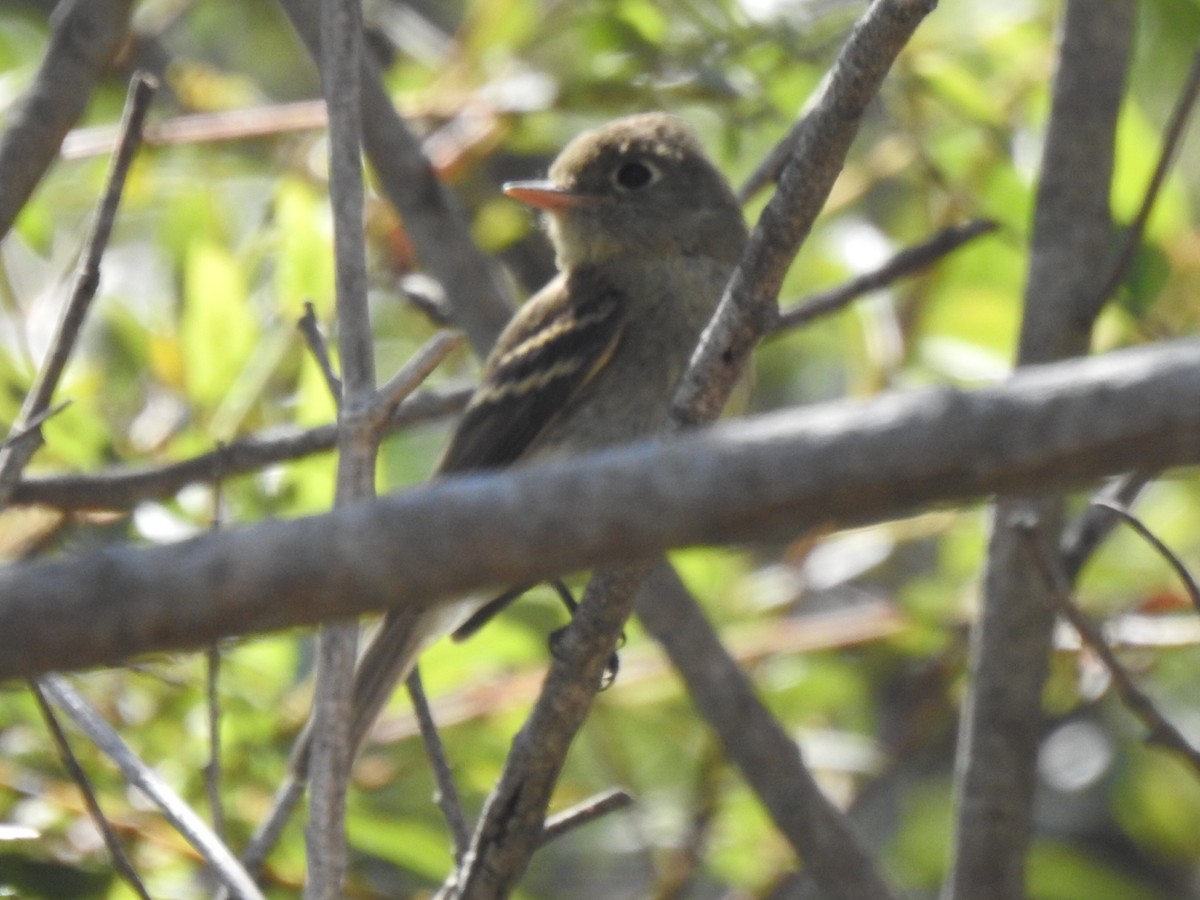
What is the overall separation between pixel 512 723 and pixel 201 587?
270 centimetres

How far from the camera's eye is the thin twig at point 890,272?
11.5 ft

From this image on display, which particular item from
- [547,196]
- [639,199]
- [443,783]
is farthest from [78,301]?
[639,199]

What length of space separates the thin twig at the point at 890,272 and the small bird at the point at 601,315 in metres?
0.35

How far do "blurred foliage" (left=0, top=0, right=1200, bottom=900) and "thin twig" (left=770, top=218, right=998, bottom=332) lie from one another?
0.34 metres

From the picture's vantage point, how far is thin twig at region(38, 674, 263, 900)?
1.98m

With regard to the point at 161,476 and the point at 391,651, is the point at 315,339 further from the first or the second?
the point at 391,651

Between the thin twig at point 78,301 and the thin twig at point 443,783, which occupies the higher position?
the thin twig at point 78,301

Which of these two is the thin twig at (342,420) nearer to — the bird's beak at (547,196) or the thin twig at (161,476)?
the thin twig at (161,476)

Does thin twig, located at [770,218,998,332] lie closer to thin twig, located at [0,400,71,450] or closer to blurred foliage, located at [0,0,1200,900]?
blurred foliage, located at [0,0,1200,900]

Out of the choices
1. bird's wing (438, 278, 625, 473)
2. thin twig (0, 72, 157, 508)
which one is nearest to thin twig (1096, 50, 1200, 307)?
bird's wing (438, 278, 625, 473)

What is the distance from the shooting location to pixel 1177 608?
3.91 m

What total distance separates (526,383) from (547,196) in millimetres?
569

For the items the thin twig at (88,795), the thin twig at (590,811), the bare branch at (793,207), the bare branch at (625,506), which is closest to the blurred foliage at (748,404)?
the thin twig at (88,795)

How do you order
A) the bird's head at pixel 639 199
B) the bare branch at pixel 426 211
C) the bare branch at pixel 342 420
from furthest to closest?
the bird's head at pixel 639 199, the bare branch at pixel 426 211, the bare branch at pixel 342 420
